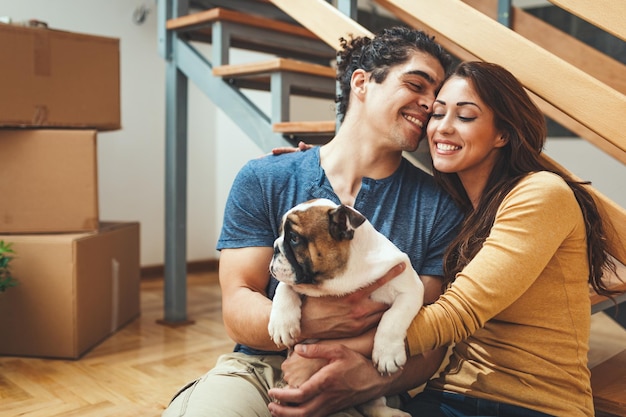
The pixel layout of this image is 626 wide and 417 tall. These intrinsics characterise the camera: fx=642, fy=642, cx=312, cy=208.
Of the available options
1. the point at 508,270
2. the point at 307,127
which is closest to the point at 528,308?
the point at 508,270

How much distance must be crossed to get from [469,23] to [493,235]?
24.4 inches

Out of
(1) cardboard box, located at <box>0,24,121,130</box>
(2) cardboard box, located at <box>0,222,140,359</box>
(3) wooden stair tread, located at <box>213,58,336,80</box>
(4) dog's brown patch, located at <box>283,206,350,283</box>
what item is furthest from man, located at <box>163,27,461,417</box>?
(1) cardboard box, located at <box>0,24,121,130</box>

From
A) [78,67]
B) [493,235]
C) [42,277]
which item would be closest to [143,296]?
[42,277]

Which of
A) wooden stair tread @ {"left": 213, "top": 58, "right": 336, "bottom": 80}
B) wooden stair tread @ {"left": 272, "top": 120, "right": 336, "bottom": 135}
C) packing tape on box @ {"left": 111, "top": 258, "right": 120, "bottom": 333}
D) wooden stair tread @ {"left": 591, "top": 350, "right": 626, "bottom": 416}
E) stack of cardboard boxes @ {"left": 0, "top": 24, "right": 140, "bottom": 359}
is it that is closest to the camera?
wooden stair tread @ {"left": 591, "top": 350, "right": 626, "bottom": 416}

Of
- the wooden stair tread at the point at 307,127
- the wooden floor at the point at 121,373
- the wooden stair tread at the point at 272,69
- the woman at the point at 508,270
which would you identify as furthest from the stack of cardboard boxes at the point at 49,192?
the woman at the point at 508,270

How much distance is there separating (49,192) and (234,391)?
1.63m

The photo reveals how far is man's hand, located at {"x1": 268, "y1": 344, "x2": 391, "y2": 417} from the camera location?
4.30 feet

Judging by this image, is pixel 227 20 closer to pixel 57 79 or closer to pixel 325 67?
pixel 325 67

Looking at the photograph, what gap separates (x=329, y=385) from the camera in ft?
4.31

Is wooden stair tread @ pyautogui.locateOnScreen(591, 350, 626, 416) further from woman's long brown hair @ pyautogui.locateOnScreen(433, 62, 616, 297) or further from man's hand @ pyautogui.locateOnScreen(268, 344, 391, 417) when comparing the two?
man's hand @ pyautogui.locateOnScreen(268, 344, 391, 417)

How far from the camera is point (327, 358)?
4.40 feet

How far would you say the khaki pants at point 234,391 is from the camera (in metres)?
1.33

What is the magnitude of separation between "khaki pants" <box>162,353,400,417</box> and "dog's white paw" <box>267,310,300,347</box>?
0.15 metres

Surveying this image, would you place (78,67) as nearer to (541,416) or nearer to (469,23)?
(469,23)
